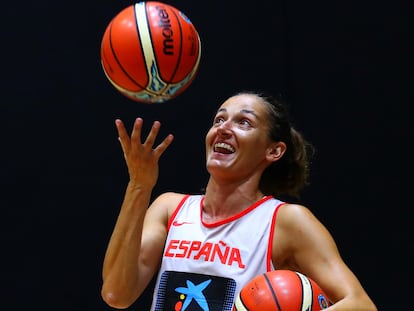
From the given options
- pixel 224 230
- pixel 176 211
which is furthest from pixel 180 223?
pixel 224 230

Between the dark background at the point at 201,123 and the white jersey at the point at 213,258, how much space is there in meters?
1.18

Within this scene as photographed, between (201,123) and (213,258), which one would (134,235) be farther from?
(201,123)

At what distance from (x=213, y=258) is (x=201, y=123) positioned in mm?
1499

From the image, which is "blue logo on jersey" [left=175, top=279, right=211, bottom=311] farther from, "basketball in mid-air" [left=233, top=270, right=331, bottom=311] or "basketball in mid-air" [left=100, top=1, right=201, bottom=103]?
"basketball in mid-air" [left=100, top=1, right=201, bottom=103]

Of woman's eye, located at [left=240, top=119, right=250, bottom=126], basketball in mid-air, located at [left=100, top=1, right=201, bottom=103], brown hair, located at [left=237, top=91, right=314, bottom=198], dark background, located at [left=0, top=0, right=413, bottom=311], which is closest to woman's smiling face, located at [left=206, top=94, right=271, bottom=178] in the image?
woman's eye, located at [left=240, top=119, right=250, bottom=126]

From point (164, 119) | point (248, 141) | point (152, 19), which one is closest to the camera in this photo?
point (152, 19)

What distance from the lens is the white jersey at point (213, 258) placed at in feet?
8.18

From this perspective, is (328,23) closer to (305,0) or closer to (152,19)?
(305,0)

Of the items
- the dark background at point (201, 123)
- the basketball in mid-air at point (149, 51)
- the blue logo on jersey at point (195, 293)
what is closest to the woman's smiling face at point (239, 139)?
the basketball in mid-air at point (149, 51)

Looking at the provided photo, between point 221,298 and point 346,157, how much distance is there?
1.70 metres

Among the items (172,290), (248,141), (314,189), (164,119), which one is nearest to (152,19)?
(248,141)

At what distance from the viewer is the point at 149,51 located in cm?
238

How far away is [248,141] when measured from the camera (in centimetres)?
272

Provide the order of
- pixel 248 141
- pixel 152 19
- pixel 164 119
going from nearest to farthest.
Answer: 1. pixel 152 19
2. pixel 248 141
3. pixel 164 119
